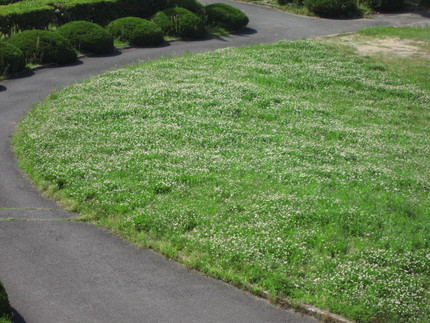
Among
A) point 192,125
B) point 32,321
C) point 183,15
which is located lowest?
point 32,321

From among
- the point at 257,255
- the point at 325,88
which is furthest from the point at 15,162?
the point at 325,88

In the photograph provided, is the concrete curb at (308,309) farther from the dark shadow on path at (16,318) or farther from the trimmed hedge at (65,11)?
the trimmed hedge at (65,11)

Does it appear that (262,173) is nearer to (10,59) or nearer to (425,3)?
(10,59)

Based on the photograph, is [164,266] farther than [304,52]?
No

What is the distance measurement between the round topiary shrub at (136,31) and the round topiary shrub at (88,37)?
1.74m

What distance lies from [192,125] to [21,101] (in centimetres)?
652

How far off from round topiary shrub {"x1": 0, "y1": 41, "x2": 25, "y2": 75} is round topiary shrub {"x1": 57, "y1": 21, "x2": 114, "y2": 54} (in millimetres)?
3224

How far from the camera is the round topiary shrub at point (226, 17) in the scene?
2923 centimetres

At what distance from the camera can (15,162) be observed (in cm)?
1395

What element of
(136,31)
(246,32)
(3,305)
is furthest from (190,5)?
(3,305)

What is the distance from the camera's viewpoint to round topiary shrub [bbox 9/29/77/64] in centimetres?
2203

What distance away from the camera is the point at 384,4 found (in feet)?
113

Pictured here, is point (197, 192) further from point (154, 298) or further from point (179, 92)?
point (179, 92)

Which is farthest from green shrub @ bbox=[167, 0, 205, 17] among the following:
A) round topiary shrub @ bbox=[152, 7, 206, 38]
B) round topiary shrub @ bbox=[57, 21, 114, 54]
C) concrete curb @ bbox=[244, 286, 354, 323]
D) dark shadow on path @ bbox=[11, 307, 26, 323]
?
dark shadow on path @ bbox=[11, 307, 26, 323]
